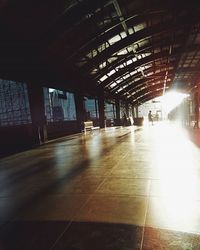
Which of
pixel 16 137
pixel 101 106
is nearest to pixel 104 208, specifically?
pixel 16 137

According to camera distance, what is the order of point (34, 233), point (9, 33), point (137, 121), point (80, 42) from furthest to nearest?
point (137, 121) < point (80, 42) < point (9, 33) < point (34, 233)

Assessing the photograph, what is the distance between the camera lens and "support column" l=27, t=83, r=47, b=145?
13500mm

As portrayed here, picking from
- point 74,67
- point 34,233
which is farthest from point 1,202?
point 74,67

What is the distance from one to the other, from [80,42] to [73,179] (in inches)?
405

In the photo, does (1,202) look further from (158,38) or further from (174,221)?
(158,38)

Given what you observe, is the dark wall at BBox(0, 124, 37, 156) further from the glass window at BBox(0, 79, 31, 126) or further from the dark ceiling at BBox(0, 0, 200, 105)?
the glass window at BBox(0, 79, 31, 126)

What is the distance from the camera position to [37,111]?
13750 millimetres

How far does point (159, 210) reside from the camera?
3.21m

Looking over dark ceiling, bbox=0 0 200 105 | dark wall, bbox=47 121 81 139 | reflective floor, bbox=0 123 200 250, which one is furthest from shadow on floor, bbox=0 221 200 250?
dark wall, bbox=47 121 81 139

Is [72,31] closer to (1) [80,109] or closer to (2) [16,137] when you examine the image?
(2) [16,137]

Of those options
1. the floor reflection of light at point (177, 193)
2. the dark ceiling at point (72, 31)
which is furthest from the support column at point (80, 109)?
the floor reflection of light at point (177, 193)

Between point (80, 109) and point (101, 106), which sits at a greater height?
point (101, 106)

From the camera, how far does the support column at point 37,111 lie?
13.5 meters

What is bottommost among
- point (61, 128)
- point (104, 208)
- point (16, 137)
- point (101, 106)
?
point (61, 128)
